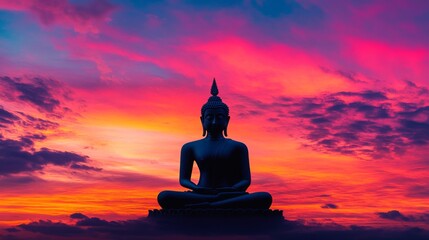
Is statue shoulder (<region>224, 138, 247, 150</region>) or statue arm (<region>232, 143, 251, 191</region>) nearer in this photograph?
statue arm (<region>232, 143, 251, 191</region>)

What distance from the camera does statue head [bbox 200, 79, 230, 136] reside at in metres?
16.7

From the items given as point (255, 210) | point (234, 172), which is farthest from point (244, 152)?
point (255, 210)

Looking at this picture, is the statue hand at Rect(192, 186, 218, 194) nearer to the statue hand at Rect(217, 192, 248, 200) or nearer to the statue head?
the statue hand at Rect(217, 192, 248, 200)

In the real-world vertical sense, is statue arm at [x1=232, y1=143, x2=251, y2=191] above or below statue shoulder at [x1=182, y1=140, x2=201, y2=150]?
below

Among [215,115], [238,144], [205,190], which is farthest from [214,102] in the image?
[205,190]

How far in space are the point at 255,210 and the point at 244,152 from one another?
177cm

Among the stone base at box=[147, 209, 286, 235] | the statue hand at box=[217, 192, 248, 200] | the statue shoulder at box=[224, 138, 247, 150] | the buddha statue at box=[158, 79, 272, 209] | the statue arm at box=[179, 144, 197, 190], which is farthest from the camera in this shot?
the statue arm at box=[179, 144, 197, 190]

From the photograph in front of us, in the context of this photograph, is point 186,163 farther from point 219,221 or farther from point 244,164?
point 219,221

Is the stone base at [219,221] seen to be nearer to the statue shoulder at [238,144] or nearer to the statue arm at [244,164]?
the statue arm at [244,164]

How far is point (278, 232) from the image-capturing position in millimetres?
15258

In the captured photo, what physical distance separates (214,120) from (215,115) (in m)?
0.13

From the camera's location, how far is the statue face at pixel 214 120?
1664cm

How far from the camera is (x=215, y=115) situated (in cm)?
1670

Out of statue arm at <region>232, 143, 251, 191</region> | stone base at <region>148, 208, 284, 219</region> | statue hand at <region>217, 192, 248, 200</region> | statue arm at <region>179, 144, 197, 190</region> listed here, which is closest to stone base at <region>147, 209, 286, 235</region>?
stone base at <region>148, 208, 284, 219</region>
